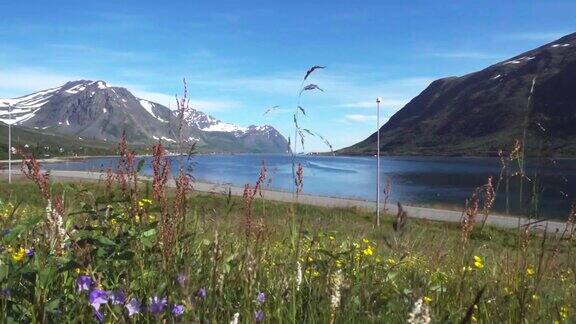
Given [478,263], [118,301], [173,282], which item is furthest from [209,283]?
[478,263]

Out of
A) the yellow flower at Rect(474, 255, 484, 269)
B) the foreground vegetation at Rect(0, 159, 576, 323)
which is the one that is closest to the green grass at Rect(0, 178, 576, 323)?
the foreground vegetation at Rect(0, 159, 576, 323)

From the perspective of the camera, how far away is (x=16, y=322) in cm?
189

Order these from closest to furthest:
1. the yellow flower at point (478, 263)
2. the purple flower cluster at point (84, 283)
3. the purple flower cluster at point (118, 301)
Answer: the purple flower cluster at point (118, 301)
the purple flower cluster at point (84, 283)
the yellow flower at point (478, 263)

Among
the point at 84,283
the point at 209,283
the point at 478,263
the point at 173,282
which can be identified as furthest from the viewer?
the point at 478,263

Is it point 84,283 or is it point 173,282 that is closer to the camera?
point 84,283

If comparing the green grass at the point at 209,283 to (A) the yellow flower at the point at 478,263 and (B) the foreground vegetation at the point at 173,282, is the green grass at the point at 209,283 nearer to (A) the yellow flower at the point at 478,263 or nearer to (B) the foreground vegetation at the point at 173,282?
(B) the foreground vegetation at the point at 173,282

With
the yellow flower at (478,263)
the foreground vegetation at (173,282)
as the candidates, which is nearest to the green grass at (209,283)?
the foreground vegetation at (173,282)

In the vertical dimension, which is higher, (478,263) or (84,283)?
(84,283)

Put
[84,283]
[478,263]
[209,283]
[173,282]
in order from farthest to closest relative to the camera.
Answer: [478,263]
[209,283]
[173,282]
[84,283]

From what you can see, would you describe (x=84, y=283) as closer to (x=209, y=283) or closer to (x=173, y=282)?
(x=173, y=282)

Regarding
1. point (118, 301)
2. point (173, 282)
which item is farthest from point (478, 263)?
point (118, 301)

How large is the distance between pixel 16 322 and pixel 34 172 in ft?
1.78

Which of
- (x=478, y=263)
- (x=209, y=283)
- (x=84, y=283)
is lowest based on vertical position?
(x=478, y=263)

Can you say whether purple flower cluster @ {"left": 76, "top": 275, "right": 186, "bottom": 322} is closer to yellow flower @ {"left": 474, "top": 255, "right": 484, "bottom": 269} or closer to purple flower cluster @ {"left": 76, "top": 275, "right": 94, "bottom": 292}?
purple flower cluster @ {"left": 76, "top": 275, "right": 94, "bottom": 292}
